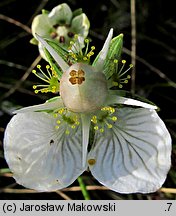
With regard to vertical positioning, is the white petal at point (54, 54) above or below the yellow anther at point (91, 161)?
above

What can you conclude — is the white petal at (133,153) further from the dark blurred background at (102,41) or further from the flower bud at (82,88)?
the dark blurred background at (102,41)

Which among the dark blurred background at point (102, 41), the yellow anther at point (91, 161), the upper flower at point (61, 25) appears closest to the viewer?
the yellow anther at point (91, 161)

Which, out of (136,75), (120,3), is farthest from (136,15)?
(136,75)

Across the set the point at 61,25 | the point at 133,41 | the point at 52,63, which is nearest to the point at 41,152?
the point at 52,63

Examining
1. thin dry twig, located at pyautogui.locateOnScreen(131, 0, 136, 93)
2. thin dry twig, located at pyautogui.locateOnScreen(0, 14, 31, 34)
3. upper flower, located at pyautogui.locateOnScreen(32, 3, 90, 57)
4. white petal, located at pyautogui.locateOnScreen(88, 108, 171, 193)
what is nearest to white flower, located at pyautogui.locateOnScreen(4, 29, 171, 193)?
white petal, located at pyautogui.locateOnScreen(88, 108, 171, 193)

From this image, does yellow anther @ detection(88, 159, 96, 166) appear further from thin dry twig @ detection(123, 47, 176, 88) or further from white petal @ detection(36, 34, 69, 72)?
thin dry twig @ detection(123, 47, 176, 88)

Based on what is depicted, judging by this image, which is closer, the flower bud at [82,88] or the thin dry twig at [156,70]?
the flower bud at [82,88]

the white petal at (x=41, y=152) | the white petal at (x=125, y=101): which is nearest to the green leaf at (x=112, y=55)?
the white petal at (x=125, y=101)
